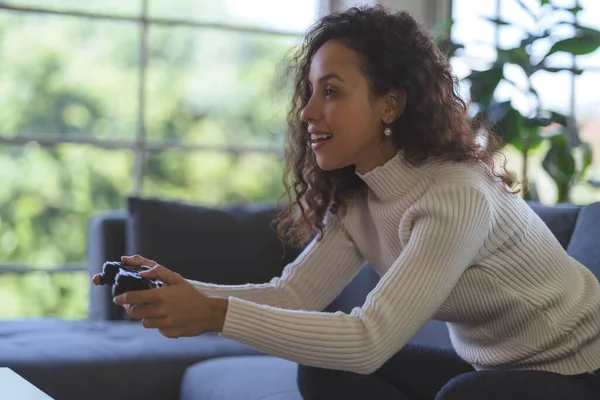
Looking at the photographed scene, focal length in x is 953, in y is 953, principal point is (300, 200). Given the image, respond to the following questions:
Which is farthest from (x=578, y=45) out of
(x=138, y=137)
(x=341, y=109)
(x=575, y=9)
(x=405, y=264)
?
(x=405, y=264)

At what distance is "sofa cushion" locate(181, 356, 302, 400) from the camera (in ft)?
7.18

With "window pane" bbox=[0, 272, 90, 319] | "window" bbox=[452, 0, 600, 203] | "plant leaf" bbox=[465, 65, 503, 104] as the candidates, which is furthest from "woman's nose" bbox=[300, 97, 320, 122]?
"window" bbox=[452, 0, 600, 203]

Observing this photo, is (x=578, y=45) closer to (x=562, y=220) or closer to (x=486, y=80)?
(x=486, y=80)

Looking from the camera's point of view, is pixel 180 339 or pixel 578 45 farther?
pixel 578 45

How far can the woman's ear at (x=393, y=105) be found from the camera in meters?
1.84

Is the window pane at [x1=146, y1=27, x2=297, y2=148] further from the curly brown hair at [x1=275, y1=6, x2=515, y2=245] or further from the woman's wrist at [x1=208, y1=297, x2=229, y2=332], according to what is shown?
the woman's wrist at [x1=208, y1=297, x2=229, y2=332]

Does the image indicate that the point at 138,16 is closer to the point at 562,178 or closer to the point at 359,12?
the point at 562,178

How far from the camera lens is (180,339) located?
284 cm

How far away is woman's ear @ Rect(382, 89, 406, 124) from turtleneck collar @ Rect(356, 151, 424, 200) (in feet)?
0.23

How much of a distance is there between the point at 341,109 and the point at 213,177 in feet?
7.31

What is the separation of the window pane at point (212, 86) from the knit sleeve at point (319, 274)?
1.79m

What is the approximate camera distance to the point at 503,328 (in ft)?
5.80

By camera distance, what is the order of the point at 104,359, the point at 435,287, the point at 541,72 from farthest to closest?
the point at 541,72
the point at 104,359
the point at 435,287

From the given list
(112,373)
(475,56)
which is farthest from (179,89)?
(112,373)
